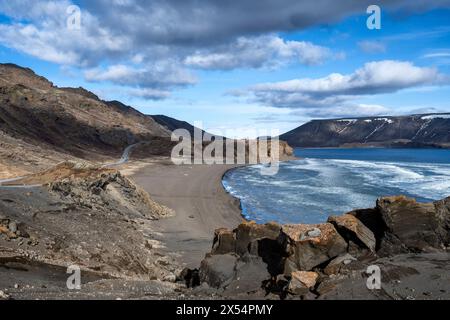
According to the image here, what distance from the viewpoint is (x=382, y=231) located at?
13344 mm

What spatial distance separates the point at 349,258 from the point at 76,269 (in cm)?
1002

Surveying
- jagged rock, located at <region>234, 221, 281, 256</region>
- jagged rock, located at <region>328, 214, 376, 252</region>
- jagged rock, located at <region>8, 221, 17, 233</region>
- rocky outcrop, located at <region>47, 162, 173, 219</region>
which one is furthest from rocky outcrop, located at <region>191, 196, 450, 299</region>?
rocky outcrop, located at <region>47, 162, 173, 219</region>

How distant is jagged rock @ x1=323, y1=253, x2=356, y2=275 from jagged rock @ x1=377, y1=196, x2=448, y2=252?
5.05 ft

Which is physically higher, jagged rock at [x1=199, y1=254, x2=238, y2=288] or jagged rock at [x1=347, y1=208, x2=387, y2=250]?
jagged rock at [x1=347, y1=208, x2=387, y2=250]

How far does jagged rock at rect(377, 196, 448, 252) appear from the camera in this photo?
1261 cm

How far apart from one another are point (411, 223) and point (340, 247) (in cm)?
233

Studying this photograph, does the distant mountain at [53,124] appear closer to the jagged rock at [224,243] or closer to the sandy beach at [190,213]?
the sandy beach at [190,213]

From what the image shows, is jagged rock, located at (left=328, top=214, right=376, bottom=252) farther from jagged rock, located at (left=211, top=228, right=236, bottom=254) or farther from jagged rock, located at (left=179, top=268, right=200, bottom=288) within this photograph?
jagged rock, located at (left=179, top=268, right=200, bottom=288)

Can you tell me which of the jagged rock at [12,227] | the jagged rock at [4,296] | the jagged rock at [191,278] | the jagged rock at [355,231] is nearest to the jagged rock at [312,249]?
the jagged rock at [355,231]

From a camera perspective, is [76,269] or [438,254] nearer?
[438,254]

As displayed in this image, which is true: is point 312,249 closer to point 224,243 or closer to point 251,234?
point 251,234

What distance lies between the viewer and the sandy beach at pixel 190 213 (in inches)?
1019
